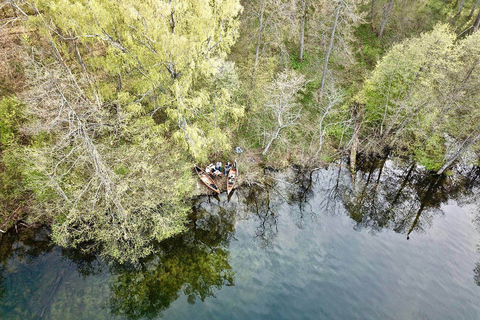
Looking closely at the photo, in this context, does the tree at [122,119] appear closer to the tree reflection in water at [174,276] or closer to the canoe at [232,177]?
the tree reflection in water at [174,276]

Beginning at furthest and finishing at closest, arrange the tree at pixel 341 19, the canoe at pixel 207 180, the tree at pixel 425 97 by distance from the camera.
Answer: the tree at pixel 341 19, the canoe at pixel 207 180, the tree at pixel 425 97

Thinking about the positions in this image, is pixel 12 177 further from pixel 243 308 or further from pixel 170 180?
pixel 243 308

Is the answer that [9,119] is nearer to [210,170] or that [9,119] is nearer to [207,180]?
[207,180]

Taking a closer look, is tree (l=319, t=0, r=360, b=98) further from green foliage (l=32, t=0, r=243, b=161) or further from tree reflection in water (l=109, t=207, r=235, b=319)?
tree reflection in water (l=109, t=207, r=235, b=319)

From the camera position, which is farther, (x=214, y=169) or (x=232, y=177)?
(x=214, y=169)

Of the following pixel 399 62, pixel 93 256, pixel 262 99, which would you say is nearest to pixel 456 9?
pixel 399 62

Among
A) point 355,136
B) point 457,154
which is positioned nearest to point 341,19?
point 355,136

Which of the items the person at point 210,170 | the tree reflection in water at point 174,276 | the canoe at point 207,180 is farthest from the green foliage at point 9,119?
the person at point 210,170
